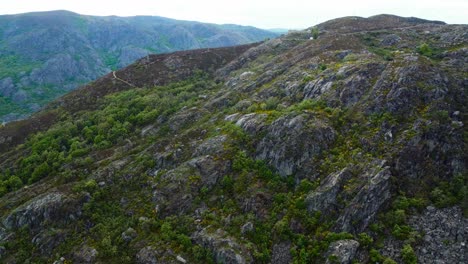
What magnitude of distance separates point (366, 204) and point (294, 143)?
12.5m

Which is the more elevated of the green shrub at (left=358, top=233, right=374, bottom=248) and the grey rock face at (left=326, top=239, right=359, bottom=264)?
the green shrub at (left=358, top=233, right=374, bottom=248)

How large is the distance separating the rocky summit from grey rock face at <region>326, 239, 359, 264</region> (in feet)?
0.31

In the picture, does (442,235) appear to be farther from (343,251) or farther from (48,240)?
(48,240)

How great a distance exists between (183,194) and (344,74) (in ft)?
105

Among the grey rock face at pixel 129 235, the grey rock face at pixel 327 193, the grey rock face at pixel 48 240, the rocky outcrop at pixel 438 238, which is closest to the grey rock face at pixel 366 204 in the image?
the grey rock face at pixel 327 193

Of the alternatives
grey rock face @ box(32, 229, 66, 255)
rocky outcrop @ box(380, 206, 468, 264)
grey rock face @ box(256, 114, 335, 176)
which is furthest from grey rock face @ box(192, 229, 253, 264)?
grey rock face @ box(32, 229, 66, 255)

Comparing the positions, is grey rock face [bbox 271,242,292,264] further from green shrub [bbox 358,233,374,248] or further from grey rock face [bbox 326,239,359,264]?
green shrub [bbox 358,233,374,248]

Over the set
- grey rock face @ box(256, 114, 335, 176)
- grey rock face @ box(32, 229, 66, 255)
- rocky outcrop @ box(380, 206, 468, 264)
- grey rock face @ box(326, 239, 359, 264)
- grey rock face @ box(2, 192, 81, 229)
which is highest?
grey rock face @ box(256, 114, 335, 176)

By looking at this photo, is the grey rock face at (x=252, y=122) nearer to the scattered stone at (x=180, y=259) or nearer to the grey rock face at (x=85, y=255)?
the scattered stone at (x=180, y=259)

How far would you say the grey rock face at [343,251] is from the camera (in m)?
28.9

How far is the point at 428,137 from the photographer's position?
121 ft

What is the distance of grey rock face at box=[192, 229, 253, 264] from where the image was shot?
31750 millimetres

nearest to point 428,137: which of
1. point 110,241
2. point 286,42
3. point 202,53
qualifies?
point 110,241

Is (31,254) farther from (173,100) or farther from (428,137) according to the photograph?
(428,137)
